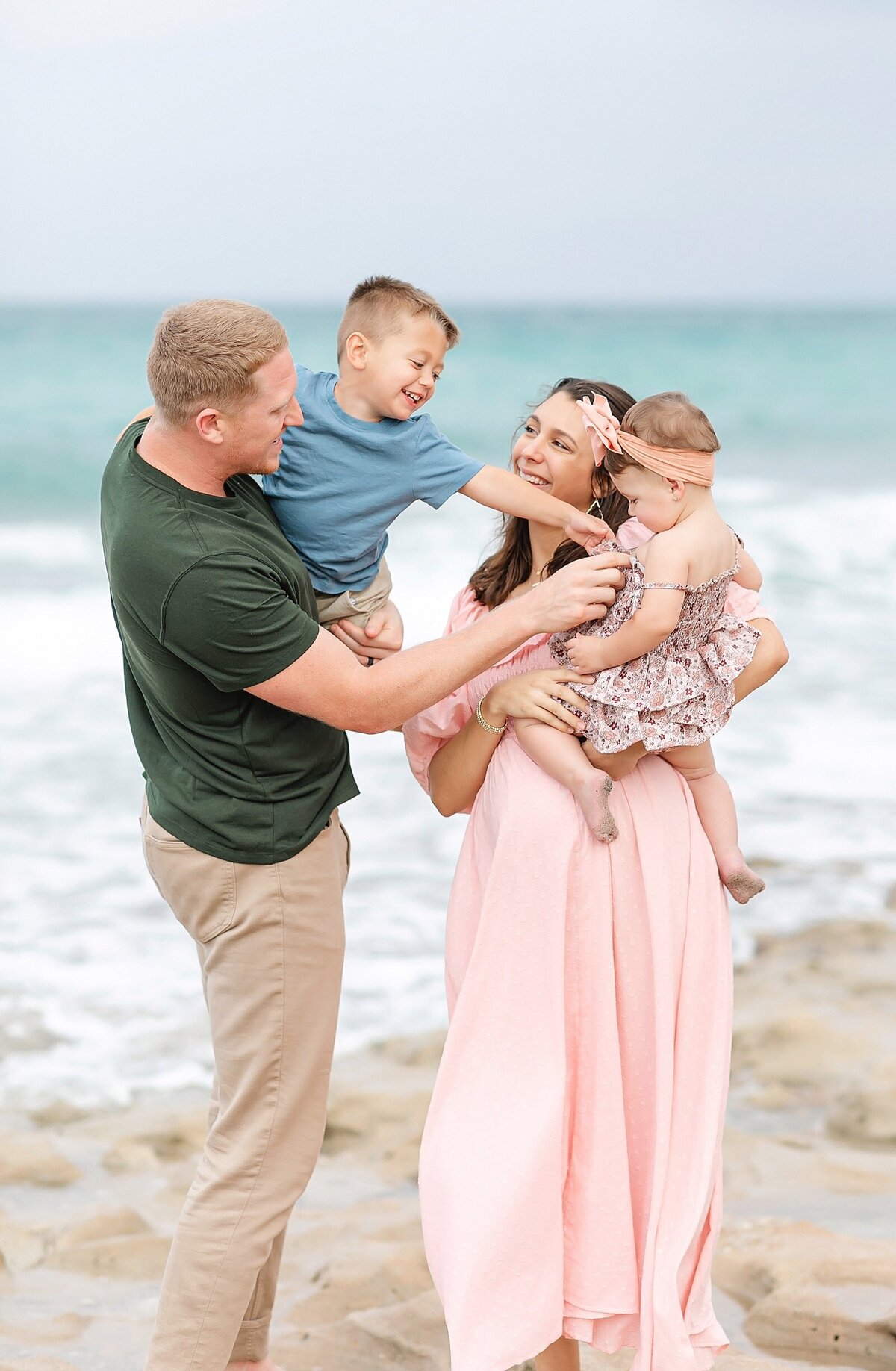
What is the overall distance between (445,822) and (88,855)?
175cm

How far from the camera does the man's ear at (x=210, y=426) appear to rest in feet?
7.05

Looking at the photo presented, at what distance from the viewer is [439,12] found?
23094mm

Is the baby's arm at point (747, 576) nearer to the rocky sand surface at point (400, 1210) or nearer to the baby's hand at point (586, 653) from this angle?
the baby's hand at point (586, 653)

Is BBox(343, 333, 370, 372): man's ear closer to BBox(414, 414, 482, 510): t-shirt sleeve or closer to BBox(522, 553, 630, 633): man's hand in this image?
BBox(414, 414, 482, 510): t-shirt sleeve

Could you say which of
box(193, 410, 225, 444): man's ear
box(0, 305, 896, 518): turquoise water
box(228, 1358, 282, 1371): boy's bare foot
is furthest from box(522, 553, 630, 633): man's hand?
box(0, 305, 896, 518): turquoise water

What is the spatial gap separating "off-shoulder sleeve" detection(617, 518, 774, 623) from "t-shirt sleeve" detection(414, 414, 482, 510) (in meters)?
0.32

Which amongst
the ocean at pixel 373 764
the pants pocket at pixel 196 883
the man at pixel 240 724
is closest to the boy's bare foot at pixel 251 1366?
the man at pixel 240 724

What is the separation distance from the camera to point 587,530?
97.2 inches

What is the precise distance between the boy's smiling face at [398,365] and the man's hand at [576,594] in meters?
0.55

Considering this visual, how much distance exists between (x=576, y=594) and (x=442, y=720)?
480 mm

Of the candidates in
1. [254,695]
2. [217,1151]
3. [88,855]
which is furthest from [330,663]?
[88,855]

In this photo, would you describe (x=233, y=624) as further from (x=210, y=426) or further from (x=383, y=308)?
(x=383, y=308)

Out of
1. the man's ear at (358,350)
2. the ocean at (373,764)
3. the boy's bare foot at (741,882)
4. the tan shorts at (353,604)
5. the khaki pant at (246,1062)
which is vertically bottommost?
the ocean at (373,764)

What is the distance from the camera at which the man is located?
2.16 meters
